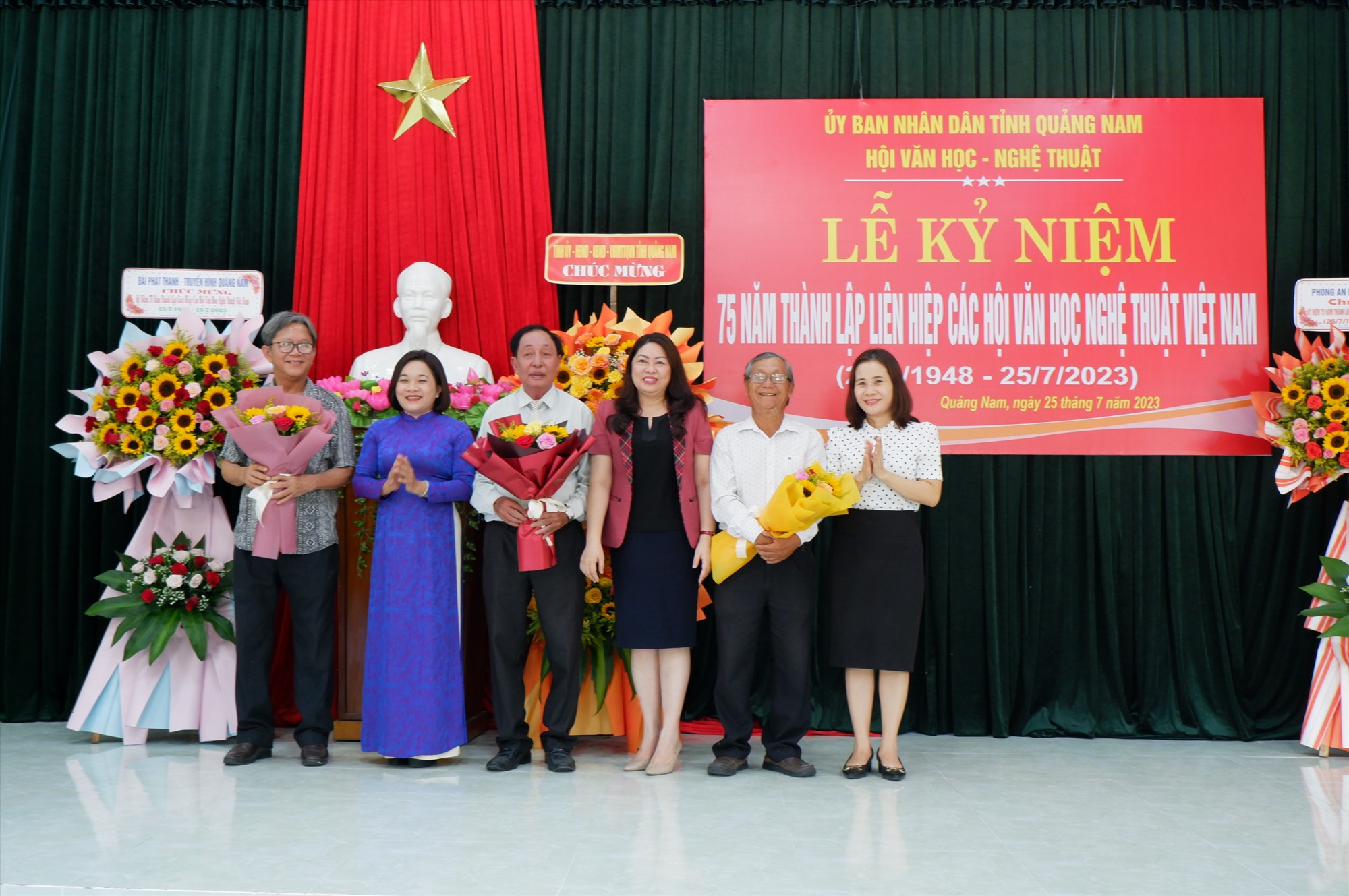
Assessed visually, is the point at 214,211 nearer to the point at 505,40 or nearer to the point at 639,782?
the point at 505,40

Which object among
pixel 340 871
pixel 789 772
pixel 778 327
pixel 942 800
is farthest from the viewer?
pixel 778 327

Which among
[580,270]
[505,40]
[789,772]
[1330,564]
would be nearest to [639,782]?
[789,772]

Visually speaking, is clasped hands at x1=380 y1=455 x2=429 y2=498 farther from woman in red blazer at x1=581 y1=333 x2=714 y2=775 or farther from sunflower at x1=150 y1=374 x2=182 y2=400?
sunflower at x1=150 y1=374 x2=182 y2=400

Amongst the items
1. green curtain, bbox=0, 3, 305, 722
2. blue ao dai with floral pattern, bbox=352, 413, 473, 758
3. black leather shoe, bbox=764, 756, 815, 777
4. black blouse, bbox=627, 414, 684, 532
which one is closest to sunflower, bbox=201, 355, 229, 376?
blue ao dai with floral pattern, bbox=352, 413, 473, 758

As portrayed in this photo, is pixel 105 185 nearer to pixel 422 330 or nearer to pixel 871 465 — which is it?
pixel 422 330

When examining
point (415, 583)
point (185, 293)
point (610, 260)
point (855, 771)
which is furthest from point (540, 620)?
point (185, 293)

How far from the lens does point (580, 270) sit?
13.5 feet

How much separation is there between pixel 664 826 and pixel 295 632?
1544mm

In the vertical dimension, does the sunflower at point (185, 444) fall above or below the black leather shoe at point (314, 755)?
above

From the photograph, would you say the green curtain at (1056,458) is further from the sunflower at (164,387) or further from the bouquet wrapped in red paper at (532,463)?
the sunflower at (164,387)

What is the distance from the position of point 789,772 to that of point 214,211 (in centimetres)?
332

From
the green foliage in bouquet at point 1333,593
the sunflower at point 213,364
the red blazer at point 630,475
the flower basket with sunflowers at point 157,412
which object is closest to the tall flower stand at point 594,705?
the red blazer at point 630,475

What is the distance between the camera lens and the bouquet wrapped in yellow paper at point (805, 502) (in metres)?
3.26

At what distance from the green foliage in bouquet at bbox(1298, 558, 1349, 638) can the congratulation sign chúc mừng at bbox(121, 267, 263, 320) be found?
410cm
